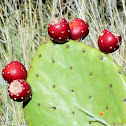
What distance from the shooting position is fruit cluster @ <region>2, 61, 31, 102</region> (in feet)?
4.02

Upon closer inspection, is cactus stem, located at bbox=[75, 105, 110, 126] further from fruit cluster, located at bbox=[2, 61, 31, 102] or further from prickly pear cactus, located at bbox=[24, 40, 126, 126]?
fruit cluster, located at bbox=[2, 61, 31, 102]

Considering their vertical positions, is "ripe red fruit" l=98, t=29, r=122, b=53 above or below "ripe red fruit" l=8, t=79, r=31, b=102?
above

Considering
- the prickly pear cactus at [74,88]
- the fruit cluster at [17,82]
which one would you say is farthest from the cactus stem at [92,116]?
the fruit cluster at [17,82]

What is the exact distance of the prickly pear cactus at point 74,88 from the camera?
4.17 ft

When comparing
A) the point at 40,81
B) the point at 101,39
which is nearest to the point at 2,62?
the point at 40,81

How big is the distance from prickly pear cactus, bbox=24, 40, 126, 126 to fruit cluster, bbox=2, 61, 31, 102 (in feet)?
0.20

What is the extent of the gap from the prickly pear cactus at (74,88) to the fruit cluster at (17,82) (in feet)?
0.20

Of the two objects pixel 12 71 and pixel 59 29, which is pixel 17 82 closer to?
pixel 12 71

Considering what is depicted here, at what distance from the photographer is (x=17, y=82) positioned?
1.22m

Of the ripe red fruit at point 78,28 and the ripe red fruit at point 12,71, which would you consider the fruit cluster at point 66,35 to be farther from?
the ripe red fruit at point 12,71

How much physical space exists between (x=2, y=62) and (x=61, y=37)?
1.18m

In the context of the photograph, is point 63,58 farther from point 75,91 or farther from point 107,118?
point 107,118

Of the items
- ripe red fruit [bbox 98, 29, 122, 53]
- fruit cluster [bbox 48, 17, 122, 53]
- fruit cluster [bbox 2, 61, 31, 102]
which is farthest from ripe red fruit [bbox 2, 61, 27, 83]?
ripe red fruit [bbox 98, 29, 122, 53]

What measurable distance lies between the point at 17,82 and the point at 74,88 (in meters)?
0.22
